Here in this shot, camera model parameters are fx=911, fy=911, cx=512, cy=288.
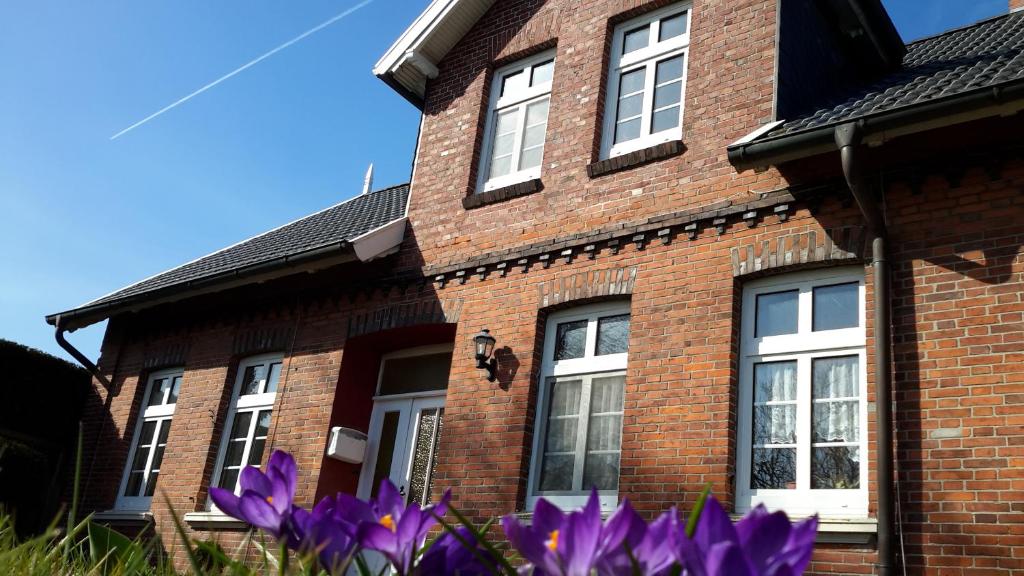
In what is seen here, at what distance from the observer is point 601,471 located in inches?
311

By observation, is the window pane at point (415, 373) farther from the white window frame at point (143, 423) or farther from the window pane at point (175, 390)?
the window pane at point (175, 390)

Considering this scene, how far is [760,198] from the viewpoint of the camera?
7574mm

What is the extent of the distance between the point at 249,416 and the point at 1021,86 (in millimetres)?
8900

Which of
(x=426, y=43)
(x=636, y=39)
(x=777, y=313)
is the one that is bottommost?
(x=777, y=313)

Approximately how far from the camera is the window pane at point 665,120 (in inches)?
348

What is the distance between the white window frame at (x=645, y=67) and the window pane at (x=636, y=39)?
0.11 feet

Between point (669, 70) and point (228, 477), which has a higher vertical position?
point (669, 70)

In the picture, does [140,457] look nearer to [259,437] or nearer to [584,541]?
[259,437]

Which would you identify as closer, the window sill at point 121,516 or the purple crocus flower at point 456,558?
the purple crocus flower at point 456,558

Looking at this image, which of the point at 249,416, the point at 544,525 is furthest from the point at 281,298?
the point at 544,525

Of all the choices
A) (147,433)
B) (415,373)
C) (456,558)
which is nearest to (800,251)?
(415,373)

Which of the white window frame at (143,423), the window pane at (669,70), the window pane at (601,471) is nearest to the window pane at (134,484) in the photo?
the white window frame at (143,423)

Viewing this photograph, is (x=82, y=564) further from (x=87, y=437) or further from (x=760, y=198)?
(x=87, y=437)

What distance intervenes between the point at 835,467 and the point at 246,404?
7313 mm
